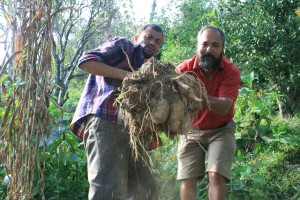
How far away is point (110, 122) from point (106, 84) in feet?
0.94

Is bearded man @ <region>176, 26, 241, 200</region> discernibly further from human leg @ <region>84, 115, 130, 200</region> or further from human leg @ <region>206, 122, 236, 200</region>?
human leg @ <region>84, 115, 130, 200</region>

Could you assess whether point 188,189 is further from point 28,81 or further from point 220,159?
point 28,81

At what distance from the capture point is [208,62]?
13.1ft

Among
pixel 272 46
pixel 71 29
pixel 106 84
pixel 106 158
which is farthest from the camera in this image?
pixel 71 29

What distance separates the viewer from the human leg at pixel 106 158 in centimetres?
332

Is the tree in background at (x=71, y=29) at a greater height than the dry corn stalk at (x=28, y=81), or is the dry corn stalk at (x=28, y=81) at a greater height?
the tree in background at (x=71, y=29)

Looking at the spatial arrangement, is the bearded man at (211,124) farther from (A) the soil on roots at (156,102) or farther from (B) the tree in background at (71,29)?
(B) the tree in background at (71,29)

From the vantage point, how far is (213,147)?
3963mm

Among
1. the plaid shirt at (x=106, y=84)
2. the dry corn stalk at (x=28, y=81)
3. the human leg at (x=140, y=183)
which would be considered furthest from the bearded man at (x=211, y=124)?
the dry corn stalk at (x=28, y=81)

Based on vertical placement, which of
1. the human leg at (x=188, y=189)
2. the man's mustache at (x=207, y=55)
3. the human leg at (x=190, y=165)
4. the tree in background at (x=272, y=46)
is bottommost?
the human leg at (x=188, y=189)

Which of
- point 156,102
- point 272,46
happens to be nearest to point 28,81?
point 156,102

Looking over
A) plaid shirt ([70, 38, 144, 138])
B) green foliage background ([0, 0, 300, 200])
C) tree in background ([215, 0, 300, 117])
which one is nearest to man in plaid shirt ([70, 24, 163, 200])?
plaid shirt ([70, 38, 144, 138])

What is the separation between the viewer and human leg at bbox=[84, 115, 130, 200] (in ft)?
10.9

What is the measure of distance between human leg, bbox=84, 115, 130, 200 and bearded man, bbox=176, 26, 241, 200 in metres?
0.70
